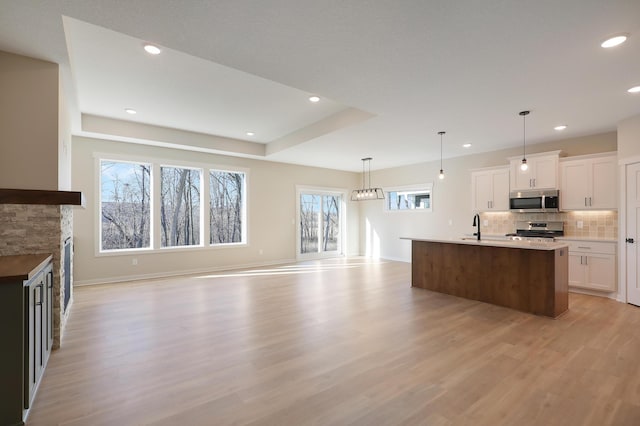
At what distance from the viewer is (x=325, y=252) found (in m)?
9.42

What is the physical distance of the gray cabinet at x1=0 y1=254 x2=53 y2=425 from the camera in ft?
6.29

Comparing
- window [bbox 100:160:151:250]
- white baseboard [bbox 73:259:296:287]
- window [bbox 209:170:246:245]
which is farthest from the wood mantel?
window [bbox 209:170:246:245]

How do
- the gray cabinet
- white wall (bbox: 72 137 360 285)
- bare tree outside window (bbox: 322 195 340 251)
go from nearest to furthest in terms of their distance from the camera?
the gray cabinet → white wall (bbox: 72 137 360 285) → bare tree outside window (bbox: 322 195 340 251)

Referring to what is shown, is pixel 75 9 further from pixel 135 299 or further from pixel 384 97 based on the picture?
pixel 135 299

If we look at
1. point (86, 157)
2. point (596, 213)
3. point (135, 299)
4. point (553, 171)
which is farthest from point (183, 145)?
point (596, 213)

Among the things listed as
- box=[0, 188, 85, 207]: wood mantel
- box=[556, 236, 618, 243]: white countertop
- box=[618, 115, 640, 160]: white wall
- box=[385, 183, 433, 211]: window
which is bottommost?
box=[556, 236, 618, 243]: white countertop

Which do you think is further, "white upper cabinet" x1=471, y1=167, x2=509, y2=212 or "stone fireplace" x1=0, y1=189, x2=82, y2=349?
"white upper cabinet" x1=471, y1=167, x2=509, y2=212

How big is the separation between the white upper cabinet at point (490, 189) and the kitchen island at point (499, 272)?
1.97m

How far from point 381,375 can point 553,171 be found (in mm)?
5161

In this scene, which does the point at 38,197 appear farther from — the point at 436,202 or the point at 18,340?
the point at 436,202

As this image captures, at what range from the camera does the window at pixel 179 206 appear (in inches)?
260

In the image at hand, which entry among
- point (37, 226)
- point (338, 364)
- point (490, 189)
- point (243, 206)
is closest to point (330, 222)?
point (243, 206)

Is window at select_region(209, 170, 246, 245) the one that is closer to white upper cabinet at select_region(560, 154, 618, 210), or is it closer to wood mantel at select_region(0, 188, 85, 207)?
wood mantel at select_region(0, 188, 85, 207)

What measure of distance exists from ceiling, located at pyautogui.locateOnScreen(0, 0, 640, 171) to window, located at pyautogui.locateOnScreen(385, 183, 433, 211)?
8.77 feet
